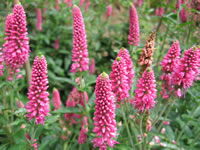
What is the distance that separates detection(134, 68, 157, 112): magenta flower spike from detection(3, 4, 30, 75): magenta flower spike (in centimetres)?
152

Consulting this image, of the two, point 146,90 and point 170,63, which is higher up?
point 170,63

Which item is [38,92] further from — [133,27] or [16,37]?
[133,27]

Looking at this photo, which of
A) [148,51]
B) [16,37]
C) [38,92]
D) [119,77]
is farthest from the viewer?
[148,51]

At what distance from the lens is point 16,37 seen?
8.23 feet

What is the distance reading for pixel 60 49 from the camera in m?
6.18

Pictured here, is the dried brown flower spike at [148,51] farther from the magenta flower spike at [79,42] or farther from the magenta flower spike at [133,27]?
the magenta flower spike at [79,42]

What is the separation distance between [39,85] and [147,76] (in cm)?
116

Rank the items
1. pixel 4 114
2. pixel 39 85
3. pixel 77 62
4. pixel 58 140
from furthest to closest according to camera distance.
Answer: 1. pixel 58 140
2. pixel 4 114
3. pixel 77 62
4. pixel 39 85

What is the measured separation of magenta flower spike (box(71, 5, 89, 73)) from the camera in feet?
8.87

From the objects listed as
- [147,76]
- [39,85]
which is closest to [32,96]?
[39,85]

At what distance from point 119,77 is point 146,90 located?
0.34 metres

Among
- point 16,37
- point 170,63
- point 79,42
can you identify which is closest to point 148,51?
point 170,63

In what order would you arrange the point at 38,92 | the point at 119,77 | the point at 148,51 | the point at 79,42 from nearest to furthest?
the point at 38,92
the point at 119,77
the point at 148,51
the point at 79,42

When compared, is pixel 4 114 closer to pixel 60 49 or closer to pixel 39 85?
pixel 39 85
